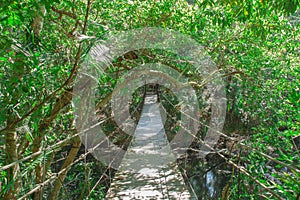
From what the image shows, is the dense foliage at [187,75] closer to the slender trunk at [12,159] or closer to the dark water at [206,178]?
the slender trunk at [12,159]

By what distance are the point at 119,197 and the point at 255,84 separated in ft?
4.80

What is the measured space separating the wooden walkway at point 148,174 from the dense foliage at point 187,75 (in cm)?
20

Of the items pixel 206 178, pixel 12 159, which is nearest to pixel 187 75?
pixel 206 178

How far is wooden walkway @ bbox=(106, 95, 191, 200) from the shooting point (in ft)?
6.57

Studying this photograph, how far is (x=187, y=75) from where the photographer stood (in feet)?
11.1

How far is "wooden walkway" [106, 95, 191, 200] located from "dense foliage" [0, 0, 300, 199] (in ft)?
0.67

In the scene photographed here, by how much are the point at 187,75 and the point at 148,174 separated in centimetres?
149

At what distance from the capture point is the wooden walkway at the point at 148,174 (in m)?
2.00

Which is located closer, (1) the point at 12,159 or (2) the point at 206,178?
(1) the point at 12,159

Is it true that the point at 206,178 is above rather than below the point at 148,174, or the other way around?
below

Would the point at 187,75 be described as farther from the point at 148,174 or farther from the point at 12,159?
the point at 12,159

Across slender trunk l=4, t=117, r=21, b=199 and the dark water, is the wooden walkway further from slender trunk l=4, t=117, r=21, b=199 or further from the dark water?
slender trunk l=4, t=117, r=21, b=199

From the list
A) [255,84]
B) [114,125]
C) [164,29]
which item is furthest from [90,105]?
[114,125]

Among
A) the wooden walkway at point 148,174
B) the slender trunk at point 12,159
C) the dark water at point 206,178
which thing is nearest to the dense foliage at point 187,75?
the slender trunk at point 12,159
